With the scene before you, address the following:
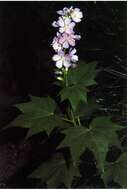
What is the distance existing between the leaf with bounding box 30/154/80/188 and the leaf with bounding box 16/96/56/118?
14 centimetres

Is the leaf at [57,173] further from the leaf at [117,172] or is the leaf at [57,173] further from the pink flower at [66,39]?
the pink flower at [66,39]

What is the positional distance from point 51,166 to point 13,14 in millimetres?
936

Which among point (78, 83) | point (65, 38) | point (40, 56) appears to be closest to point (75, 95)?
point (78, 83)

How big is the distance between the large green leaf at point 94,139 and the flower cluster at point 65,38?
0.56ft

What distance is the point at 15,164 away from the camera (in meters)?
1.98

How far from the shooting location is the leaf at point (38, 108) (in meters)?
1.17

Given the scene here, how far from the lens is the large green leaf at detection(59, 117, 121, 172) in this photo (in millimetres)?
1060

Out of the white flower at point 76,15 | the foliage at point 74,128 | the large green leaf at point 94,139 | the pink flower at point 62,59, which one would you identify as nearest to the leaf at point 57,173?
the foliage at point 74,128

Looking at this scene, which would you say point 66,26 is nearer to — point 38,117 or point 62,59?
point 62,59

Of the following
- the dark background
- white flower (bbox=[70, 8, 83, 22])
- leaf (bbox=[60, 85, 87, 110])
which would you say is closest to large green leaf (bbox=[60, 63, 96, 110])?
leaf (bbox=[60, 85, 87, 110])

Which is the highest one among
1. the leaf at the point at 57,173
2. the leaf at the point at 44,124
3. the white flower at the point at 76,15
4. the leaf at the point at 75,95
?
the white flower at the point at 76,15

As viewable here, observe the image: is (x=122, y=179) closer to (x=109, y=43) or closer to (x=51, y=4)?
(x=109, y=43)

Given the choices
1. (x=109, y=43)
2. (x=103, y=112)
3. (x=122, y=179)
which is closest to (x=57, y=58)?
(x=122, y=179)

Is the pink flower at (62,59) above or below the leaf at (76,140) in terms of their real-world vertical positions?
above
